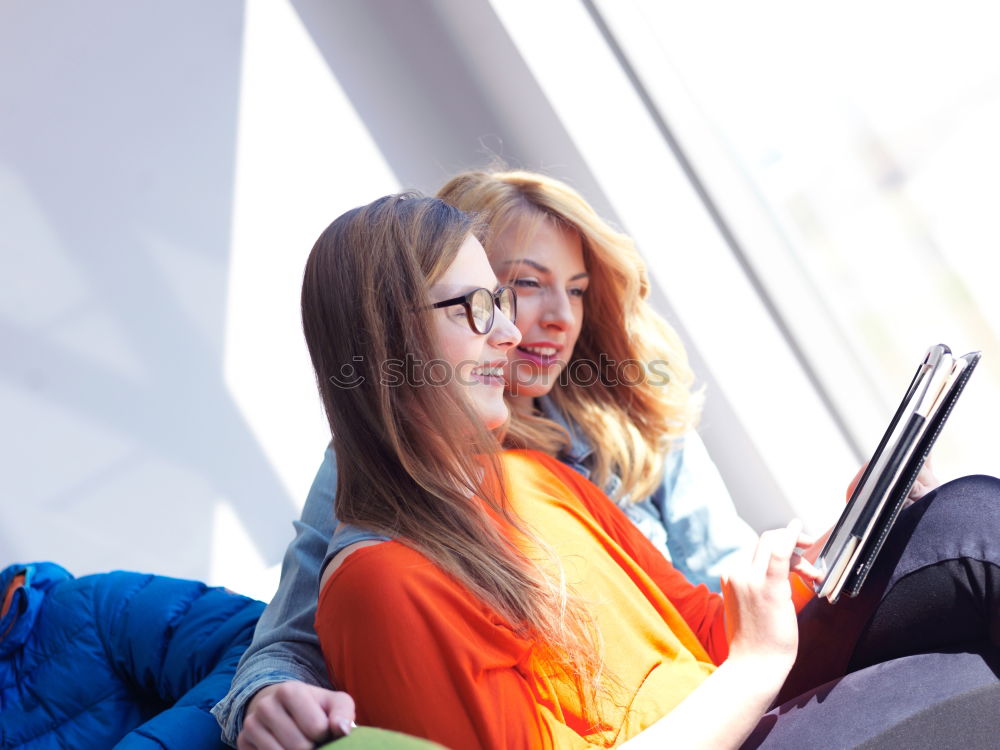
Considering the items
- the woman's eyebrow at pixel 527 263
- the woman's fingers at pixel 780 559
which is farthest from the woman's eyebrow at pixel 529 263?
the woman's fingers at pixel 780 559

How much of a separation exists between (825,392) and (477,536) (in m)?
1.42

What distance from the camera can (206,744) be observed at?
53.7 inches

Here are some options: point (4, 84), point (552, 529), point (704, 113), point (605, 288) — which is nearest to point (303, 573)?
point (552, 529)

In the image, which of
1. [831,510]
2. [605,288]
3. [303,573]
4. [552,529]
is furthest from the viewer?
[831,510]

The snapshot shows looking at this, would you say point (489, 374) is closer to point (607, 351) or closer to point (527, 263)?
point (527, 263)

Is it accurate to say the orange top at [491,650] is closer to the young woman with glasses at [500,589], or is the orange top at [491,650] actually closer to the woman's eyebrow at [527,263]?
the young woman with glasses at [500,589]

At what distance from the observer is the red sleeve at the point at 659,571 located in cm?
142

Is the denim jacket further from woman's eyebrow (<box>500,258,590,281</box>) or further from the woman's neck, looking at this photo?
woman's eyebrow (<box>500,258,590,281</box>)

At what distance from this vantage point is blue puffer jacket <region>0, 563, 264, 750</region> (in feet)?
5.31

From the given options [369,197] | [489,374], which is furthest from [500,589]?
[369,197]

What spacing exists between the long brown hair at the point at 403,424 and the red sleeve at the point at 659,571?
9.6 inches

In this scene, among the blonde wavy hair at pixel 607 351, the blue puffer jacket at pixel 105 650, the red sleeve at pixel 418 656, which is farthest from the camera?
the blonde wavy hair at pixel 607 351

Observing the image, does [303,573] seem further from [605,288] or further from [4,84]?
[4,84]

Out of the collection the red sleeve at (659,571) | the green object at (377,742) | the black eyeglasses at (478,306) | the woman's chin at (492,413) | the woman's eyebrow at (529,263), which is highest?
the woman's eyebrow at (529,263)
